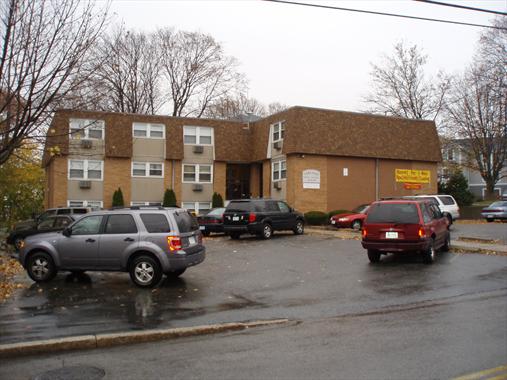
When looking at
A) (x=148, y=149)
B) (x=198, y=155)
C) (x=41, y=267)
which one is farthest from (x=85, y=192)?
(x=41, y=267)

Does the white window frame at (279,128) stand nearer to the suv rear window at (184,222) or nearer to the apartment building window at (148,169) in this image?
the apartment building window at (148,169)

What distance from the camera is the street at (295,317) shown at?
19.3 ft

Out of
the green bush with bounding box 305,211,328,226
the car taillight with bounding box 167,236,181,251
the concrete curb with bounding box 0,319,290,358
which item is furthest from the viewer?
the green bush with bounding box 305,211,328,226

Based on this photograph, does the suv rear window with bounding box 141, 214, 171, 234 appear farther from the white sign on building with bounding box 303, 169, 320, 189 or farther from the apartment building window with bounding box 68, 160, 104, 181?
the apartment building window with bounding box 68, 160, 104, 181

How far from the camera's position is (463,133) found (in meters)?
48.1

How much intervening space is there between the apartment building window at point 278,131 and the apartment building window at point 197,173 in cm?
527

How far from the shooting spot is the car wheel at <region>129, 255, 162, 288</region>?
11.0m

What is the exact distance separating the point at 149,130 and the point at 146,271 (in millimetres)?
23645

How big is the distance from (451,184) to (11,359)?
139 feet

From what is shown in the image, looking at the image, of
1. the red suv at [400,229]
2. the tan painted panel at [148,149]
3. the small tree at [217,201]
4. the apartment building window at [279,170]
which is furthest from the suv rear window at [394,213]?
the tan painted panel at [148,149]

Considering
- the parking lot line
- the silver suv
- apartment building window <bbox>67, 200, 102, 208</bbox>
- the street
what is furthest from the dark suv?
the parking lot line

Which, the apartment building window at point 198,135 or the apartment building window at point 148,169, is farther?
the apartment building window at point 198,135

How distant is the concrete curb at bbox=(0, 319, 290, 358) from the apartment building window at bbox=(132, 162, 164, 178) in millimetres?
26560

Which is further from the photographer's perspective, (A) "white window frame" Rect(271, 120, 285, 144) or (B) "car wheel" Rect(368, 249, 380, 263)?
(A) "white window frame" Rect(271, 120, 285, 144)
